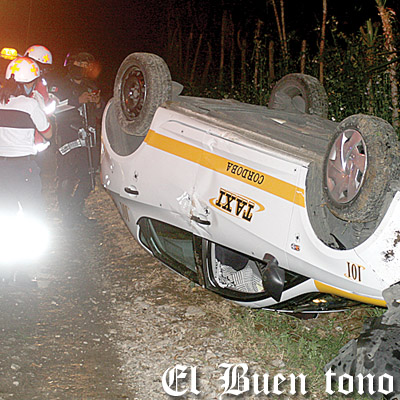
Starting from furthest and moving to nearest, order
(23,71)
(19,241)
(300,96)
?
(19,241) → (23,71) → (300,96)

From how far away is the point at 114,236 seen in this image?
720cm

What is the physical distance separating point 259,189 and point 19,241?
338 cm

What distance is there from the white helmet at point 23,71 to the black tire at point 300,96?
230 cm

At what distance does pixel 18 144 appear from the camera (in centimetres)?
580

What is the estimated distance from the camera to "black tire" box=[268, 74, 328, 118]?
17.7 ft

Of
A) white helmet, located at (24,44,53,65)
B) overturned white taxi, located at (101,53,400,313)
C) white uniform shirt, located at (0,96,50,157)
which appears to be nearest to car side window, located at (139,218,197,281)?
overturned white taxi, located at (101,53,400,313)

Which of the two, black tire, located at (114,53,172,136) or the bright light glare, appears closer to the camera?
black tire, located at (114,53,172,136)

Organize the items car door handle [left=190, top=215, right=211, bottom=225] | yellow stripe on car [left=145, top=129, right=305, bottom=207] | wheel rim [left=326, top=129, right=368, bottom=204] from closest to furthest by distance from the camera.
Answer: wheel rim [left=326, top=129, right=368, bottom=204] < yellow stripe on car [left=145, top=129, right=305, bottom=207] < car door handle [left=190, top=215, right=211, bottom=225]

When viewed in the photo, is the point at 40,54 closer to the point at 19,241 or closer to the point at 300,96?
the point at 19,241

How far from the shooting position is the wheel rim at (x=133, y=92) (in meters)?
5.05

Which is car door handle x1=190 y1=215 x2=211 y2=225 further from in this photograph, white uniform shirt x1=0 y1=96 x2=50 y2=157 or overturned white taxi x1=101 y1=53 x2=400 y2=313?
white uniform shirt x1=0 y1=96 x2=50 y2=157

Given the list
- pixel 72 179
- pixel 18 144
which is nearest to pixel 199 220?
pixel 18 144

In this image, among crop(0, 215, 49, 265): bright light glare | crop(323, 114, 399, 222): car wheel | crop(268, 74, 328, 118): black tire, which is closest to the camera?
crop(323, 114, 399, 222): car wheel

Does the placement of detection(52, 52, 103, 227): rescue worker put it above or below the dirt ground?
above
